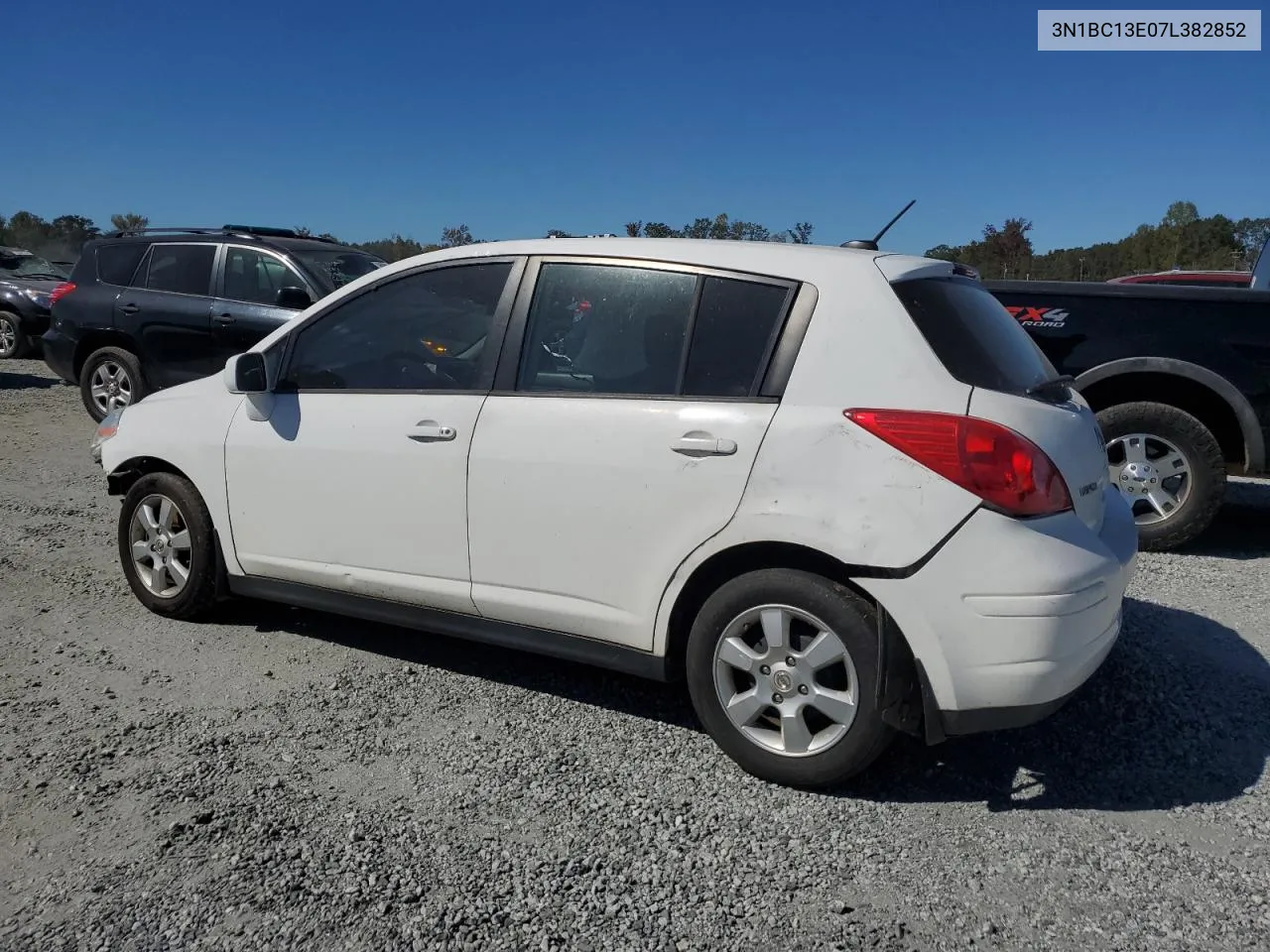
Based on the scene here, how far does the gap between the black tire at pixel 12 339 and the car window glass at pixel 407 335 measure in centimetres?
1534

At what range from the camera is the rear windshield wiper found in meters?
3.41

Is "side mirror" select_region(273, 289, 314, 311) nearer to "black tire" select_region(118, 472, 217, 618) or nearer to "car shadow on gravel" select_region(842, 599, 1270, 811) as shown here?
"black tire" select_region(118, 472, 217, 618)

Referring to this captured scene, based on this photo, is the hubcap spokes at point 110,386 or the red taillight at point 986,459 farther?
the hubcap spokes at point 110,386

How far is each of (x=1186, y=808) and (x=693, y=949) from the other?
1774mm

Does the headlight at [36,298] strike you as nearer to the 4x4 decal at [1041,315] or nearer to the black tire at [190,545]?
the black tire at [190,545]

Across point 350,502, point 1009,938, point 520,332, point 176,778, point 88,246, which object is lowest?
point 1009,938

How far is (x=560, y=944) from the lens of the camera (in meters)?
2.62

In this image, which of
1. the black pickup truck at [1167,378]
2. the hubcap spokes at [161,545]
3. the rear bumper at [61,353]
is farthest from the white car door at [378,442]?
the rear bumper at [61,353]

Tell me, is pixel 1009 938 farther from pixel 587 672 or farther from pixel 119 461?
pixel 119 461

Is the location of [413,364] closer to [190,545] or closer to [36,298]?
[190,545]

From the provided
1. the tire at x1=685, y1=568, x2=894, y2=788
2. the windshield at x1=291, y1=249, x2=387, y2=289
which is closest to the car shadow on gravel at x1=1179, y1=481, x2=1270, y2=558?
the tire at x1=685, y1=568, x2=894, y2=788

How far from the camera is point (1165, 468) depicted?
20.3 feet

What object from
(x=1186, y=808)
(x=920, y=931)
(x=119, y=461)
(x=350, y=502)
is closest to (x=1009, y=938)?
(x=920, y=931)

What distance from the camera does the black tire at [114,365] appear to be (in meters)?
9.86
